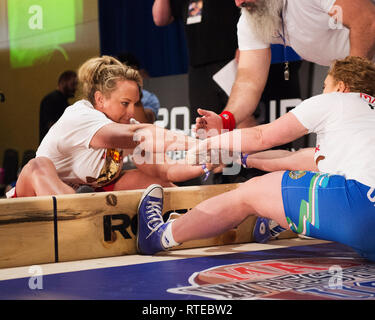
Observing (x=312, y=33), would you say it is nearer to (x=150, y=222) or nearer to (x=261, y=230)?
(x=261, y=230)

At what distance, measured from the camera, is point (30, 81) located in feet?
12.7

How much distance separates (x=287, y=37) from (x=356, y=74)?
91cm

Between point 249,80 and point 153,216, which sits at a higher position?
point 249,80

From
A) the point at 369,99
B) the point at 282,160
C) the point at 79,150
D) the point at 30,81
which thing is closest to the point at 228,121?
the point at 282,160

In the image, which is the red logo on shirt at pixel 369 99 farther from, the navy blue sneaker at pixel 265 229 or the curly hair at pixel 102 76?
the curly hair at pixel 102 76

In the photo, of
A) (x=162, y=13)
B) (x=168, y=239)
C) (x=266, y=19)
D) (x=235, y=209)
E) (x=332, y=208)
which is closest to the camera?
(x=332, y=208)

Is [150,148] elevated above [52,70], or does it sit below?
below

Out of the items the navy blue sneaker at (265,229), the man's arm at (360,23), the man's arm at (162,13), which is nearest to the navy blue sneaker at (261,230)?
the navy blue sneaker at (265,229)

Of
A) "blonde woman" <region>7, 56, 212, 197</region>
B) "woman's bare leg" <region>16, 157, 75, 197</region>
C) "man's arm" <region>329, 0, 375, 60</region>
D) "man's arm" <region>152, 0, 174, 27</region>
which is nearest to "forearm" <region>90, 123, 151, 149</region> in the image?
"blonde woman" <region>7, 56, 212, 197</region>

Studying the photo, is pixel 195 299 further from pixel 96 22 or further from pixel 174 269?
pixel 96 22

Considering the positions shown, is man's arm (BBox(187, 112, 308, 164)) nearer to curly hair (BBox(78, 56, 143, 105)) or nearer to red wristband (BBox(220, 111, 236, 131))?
red wristband (BBox(220, 111, 236, 131))

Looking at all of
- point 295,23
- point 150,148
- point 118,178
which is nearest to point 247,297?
point 150,148

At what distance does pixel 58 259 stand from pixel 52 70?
7.06 feet

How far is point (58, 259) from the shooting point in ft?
6.29
